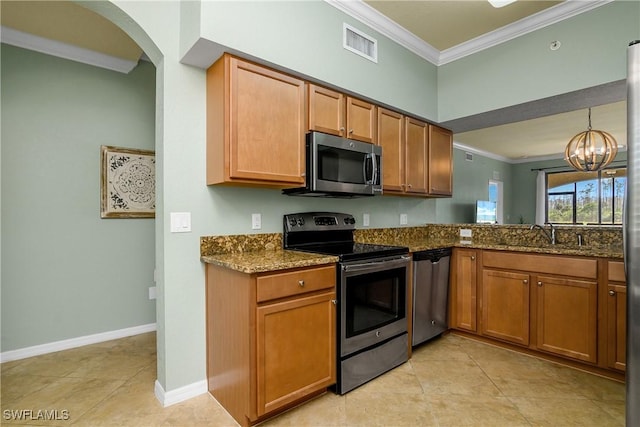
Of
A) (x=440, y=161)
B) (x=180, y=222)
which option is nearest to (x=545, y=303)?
(x=440, y=161)

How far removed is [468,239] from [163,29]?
3404mm

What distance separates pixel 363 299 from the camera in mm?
2229

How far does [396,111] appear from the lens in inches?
120

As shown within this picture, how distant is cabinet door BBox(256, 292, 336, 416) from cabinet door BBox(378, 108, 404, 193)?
4.52 feet

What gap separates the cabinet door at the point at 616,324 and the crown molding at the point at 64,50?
14.5ft

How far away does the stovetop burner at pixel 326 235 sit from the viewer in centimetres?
239

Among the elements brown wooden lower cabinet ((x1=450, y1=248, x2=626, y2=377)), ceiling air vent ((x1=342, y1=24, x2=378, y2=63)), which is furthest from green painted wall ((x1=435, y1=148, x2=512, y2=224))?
ceiling air vent ((x1=342, y1=24, x2=378, y2=63))

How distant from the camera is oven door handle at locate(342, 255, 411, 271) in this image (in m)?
2.10

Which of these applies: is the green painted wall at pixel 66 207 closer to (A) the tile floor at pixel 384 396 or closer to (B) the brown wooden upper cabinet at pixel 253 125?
(A) the tile floor at pixel 384 396

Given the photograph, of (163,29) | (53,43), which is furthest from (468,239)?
(53,43)

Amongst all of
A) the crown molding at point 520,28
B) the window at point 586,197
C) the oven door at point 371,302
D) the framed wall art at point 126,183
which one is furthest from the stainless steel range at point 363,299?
the window at point 586,197

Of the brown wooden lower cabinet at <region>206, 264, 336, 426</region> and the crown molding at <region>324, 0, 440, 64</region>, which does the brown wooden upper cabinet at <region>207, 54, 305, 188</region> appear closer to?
the brown wooden lower cabinet at <region>206, 264, 336, 426</region>

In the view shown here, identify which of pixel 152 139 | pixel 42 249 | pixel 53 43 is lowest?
pixel 42 249

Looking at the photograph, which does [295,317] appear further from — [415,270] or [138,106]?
[138,106]
